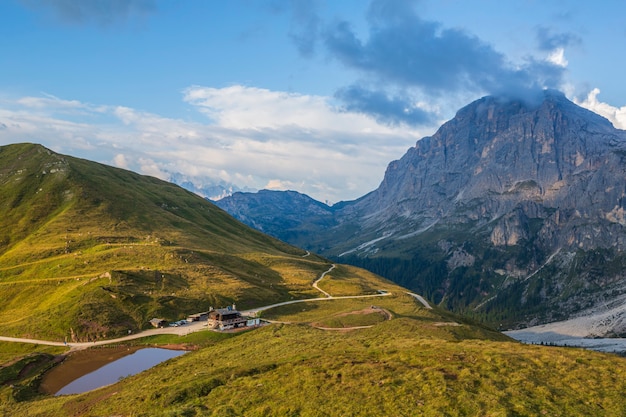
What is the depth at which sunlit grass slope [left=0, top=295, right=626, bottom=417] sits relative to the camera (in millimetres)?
41844

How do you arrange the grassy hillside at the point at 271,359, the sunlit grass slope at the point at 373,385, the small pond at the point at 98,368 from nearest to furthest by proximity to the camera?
the sunlit grass slope at the point at 373,385 < the grassy hillside at the point at 271,359 < the small pond at the point at 98,368

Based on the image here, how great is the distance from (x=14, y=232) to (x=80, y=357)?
5334 inches

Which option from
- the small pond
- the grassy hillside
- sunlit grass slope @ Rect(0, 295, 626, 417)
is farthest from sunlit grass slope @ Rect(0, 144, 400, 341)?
sunlit grass slope @ Rect(0, 295, 626, 417)

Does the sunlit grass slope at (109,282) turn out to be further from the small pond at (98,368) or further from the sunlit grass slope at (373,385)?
the sunlit grass slope at (373,385)

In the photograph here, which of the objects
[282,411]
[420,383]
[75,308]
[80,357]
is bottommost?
[80,357]

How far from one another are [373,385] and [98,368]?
231ft

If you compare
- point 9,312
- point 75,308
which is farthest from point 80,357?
point 9,312

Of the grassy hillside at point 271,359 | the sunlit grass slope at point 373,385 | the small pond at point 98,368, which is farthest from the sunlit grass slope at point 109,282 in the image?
the sunlit grass slope at point 373,385

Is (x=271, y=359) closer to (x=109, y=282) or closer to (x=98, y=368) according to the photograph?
(x=98, y=368)

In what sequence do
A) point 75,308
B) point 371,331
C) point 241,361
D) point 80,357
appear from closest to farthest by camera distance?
point 241,361
point 371,331
point 80,357
point 75,308

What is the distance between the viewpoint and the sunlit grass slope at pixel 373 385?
41.8 metres

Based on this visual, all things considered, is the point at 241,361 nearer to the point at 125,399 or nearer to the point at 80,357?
the point at 125,399

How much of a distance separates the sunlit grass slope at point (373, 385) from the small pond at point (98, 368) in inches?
401

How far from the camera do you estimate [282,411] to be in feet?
140
